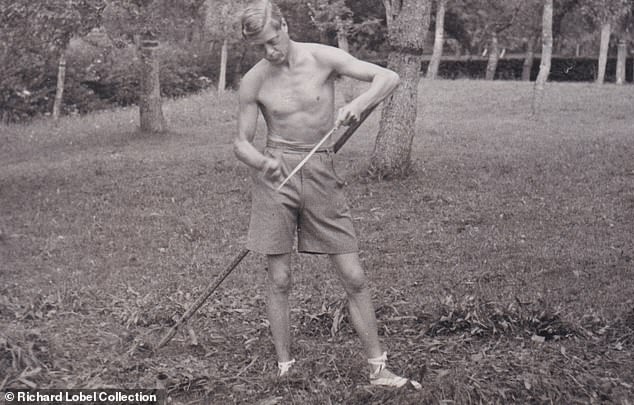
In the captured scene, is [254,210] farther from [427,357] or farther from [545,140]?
[545,140]

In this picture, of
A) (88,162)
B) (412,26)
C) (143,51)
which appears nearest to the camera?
(412,26)

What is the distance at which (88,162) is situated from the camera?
44.6ft

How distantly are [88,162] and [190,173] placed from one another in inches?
92.7

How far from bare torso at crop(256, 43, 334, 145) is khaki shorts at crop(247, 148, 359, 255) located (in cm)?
11

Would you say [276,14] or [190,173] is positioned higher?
[276,14]

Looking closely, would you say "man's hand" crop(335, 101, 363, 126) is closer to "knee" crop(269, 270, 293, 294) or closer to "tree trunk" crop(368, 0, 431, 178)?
"knee" crop(269, 270, 293, 294)

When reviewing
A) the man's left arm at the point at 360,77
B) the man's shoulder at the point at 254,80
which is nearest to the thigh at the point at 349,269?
the man's left arm at the point at 360,77

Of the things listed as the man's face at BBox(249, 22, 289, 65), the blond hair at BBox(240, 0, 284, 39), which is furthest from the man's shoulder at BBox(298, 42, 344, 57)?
the blond hair at BBox(240, 0, 284, 39)

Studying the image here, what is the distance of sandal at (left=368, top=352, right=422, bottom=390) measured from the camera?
4.60m

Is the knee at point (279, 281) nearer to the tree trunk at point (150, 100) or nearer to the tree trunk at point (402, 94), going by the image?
the tree trunk at point (402, 94)

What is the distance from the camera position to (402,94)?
1071cm

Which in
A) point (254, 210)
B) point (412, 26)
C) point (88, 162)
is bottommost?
point (88, 162)

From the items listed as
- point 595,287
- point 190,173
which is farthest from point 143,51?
point 595,287

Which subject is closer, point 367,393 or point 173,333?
point 367,393
